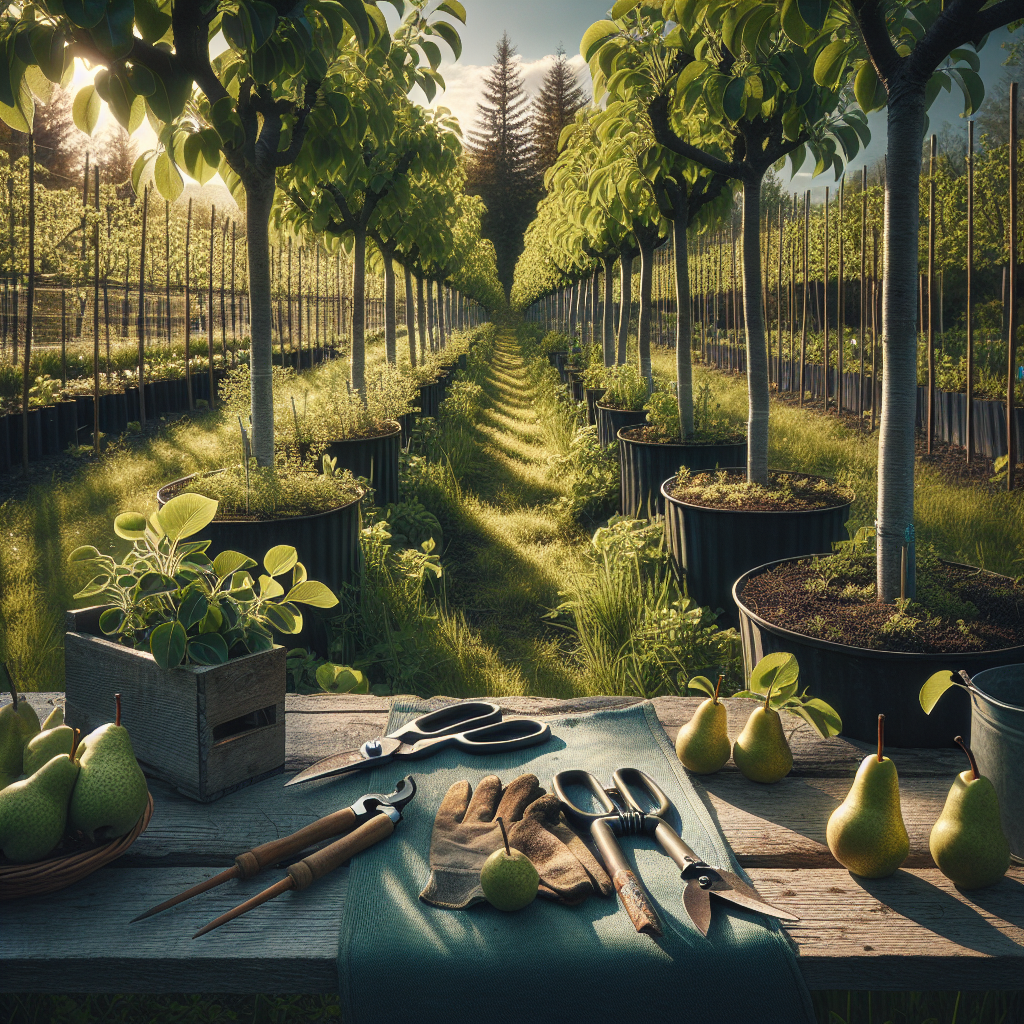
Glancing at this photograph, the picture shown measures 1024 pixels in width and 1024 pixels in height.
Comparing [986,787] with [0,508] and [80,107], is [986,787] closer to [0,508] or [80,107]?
[80,107]

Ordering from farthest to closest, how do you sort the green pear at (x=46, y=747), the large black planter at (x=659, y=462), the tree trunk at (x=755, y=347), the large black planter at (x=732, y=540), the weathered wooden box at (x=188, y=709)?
the large black planter at (x=659, y=462) < the tree trunk at (x=755, y=347) < the large black planter at (x=732, y=540) < the weathered wooden box at (x=188, y=709) < the green pear at (x=46, y=747)

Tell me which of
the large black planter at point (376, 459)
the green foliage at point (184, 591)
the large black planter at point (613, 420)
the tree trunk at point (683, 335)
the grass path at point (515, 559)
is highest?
the tree trunk at point (683, 335)

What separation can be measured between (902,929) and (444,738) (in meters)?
0.79

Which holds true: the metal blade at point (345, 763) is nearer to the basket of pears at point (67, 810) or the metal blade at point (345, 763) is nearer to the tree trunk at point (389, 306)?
the basket of pears at point (67, 810)

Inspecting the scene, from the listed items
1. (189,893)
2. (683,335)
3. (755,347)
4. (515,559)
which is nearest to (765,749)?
(189,893)

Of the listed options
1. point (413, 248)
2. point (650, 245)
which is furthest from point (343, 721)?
point (413, 248)

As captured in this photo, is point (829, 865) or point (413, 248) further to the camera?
point (413, 248)

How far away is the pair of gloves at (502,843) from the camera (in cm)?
107

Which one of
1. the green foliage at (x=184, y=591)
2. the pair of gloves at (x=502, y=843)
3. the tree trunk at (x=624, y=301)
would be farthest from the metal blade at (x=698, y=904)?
the tree trunk at (x=624, y=301)

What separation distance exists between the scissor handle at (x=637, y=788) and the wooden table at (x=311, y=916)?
105 millimetres

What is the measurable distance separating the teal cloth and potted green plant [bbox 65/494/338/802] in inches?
14.7

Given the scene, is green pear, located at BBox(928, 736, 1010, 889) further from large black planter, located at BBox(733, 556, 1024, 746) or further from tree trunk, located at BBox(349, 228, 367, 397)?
tree trunk, located at BBox(349, 228, 367, 397)

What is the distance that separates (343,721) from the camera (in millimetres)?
1635

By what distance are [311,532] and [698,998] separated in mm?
2728
